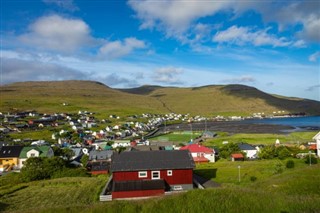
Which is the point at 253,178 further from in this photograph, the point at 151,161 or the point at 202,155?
the point at 202,155

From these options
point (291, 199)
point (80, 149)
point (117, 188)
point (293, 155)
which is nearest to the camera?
point (291, 199)

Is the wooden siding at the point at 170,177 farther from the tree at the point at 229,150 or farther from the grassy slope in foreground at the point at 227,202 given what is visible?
the tree at the point at 229,150

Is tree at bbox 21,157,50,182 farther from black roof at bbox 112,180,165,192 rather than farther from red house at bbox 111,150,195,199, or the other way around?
black roof at bbox 112,180,165,192

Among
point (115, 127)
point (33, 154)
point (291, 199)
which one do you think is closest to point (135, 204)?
point (291, 199)

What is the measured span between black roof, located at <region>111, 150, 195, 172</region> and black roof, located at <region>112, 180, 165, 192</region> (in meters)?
1.49

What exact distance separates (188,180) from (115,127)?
111 m

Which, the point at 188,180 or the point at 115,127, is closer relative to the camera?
the point at 188,180

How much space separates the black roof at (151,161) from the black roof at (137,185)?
1495 millimetres

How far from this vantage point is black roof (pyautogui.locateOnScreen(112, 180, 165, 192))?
28719 millimetres

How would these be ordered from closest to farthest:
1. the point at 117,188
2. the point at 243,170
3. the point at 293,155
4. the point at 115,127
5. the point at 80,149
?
the point at 117,188 → the point at 243,170 → the point at 293,155 → the point at 80,149 → the point at 115,127

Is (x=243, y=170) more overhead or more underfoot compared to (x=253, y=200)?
more underfoot

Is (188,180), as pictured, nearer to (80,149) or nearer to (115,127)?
(80,149)

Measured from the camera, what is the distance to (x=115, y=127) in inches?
5507

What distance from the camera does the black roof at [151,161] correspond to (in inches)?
1233
